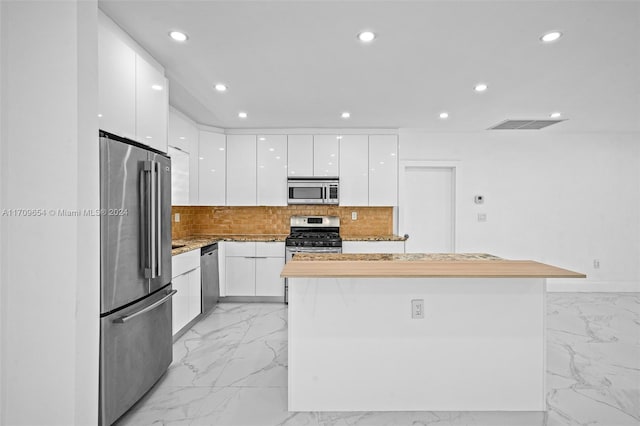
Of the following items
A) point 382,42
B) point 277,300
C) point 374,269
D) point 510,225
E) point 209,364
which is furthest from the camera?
point 510,225

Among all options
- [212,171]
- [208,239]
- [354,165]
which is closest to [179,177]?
[212,171]

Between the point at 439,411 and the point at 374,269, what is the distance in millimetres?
1016

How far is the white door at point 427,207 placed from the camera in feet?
16.4

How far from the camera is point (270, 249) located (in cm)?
435

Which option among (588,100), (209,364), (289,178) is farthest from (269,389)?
(588,100)

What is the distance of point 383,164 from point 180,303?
10.3 ft

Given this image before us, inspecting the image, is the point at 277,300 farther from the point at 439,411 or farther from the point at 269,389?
the point at 439,411

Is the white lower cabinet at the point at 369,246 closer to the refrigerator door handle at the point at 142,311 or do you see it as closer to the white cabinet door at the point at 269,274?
the white cabinet door at the point at 269,274

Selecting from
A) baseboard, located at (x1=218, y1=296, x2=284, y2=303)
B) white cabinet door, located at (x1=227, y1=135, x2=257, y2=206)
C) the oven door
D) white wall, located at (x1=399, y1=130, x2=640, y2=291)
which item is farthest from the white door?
white cabinet door, located at (x1=227, y1=135, x2=257, y2=206)

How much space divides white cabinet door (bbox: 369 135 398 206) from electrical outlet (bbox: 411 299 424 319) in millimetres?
2707

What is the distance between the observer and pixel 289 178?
4539mm

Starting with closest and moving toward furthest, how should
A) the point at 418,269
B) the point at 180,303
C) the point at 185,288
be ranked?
the point at 418,269 < the point at 180,303 < the point at 185,288

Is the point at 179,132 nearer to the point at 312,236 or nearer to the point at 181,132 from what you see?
the point at 181,132

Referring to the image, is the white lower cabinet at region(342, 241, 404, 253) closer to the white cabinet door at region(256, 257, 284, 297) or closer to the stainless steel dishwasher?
the white cabinet door at region(256, 257, 284, 297)
